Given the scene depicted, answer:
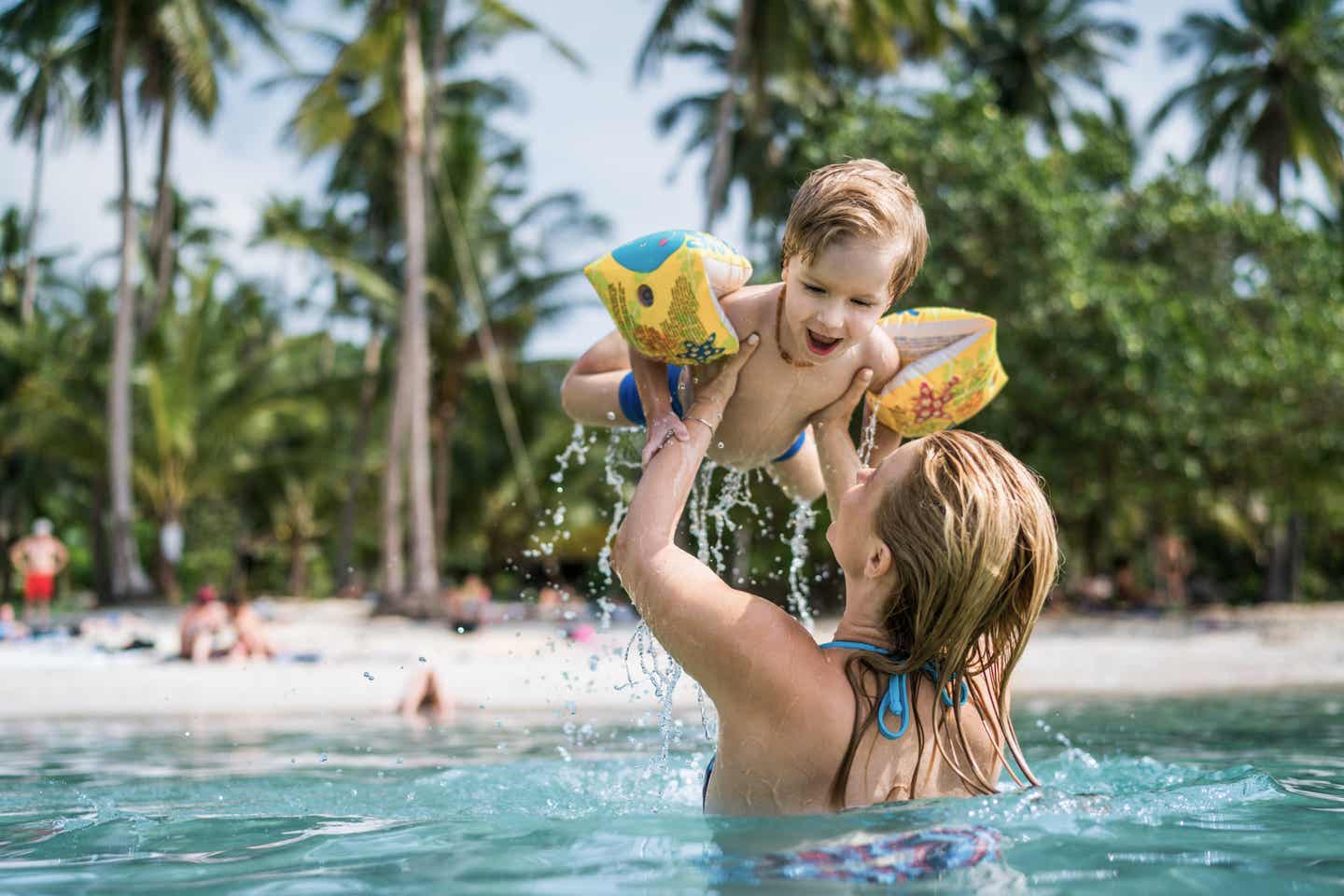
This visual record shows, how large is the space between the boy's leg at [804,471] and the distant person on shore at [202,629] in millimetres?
9884

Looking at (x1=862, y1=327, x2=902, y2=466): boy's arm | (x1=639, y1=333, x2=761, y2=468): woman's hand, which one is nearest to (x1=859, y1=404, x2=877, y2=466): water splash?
(x1=862, y1=327, x2=902, y2=466): boy's arm

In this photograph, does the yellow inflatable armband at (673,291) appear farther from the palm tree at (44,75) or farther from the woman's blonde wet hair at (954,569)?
the palm tree at (44,75)

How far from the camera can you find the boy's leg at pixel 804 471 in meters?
4.55

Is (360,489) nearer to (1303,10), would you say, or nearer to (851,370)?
(1303,10)

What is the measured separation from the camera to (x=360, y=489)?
38469 mm

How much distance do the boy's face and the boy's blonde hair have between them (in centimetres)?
3

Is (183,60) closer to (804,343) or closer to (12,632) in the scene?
(12,632)

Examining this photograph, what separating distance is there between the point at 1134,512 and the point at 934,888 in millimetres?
29739

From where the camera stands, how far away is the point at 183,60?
2475 centimetres

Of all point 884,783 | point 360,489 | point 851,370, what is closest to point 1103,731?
point 851,370

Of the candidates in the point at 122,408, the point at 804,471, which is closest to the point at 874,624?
the point at 804,471

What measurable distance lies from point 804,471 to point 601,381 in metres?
0.88

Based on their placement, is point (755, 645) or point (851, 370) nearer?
point (755, 645)

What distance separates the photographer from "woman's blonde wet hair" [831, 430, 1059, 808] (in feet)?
8.81
